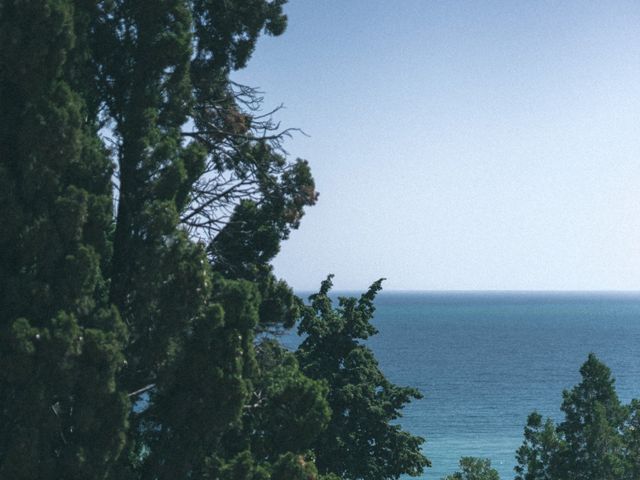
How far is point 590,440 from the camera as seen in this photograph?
2433 cm

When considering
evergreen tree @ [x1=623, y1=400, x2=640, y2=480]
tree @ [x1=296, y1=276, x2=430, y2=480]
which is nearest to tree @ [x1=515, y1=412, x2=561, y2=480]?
evergreen tree @ [x1=623, y1=400, x2=640, y2=480]

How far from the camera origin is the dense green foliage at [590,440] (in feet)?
79.6

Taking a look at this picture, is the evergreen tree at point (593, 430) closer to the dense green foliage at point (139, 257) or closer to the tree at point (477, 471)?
the tree at point (477, 471)

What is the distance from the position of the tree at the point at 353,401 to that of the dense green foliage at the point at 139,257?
9.65 meters

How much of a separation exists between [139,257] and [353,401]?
13.2m

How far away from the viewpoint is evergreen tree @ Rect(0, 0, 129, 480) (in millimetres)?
10352

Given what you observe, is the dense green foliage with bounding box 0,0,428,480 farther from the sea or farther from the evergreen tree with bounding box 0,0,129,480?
the sea

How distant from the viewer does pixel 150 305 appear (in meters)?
11.9

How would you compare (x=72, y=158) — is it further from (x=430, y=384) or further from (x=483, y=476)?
(x=430, y=384)

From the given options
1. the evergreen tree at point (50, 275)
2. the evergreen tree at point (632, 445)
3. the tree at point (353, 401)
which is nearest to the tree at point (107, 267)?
the evergreen tree at point (50, 275)

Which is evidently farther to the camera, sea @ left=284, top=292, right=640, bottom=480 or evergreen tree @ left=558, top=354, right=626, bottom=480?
sea @ left=284, top=292, right=640, bottom=480

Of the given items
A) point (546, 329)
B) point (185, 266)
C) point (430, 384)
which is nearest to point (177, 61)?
point (185, 266)

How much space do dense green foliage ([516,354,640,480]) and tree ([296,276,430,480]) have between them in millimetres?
4191

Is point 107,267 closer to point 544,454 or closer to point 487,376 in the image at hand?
point 544,454
